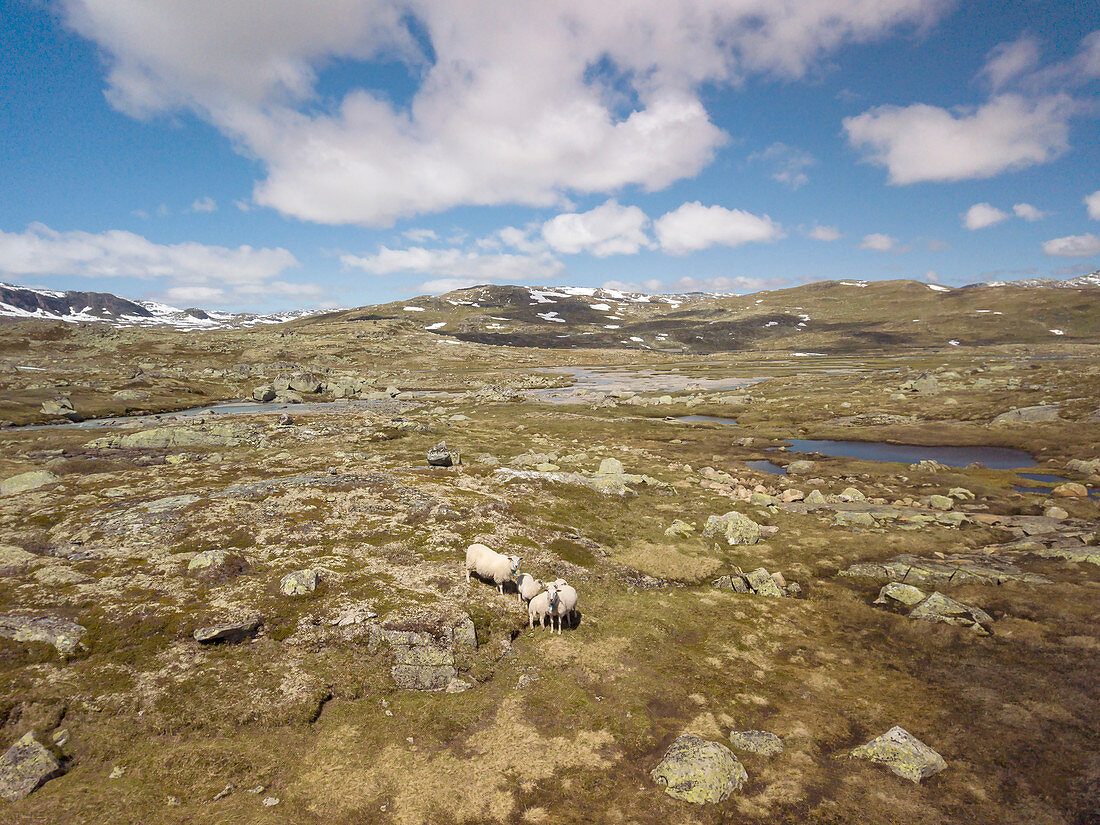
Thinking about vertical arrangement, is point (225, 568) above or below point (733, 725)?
above

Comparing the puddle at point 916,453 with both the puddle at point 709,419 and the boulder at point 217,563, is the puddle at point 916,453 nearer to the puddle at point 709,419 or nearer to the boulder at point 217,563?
the puddle at point 709,419

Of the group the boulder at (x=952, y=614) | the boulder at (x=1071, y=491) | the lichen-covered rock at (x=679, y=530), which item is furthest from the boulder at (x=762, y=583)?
the boulder at (x=1071, y=491)

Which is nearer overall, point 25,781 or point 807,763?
point 25,781

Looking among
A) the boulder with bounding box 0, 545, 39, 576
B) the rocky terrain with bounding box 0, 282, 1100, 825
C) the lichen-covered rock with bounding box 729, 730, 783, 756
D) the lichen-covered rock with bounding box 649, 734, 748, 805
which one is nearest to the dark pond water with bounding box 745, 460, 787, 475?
the rocky terrain with bounding box 0, 282, 1100, 825

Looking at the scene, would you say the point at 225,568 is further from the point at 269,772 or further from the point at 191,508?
the point at 269,772

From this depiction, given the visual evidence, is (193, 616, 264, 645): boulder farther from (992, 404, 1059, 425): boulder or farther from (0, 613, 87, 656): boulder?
(992, 404, 1059, 425): boulder

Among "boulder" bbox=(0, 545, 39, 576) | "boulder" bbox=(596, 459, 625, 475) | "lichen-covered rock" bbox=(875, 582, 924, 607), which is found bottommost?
"lichen-covered rock" bbox=(875, 582, 924, 607)

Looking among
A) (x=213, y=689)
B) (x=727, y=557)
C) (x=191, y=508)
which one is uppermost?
(x=191, y=508)

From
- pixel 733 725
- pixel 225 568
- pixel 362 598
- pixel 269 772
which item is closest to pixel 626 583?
pixel 733 725
